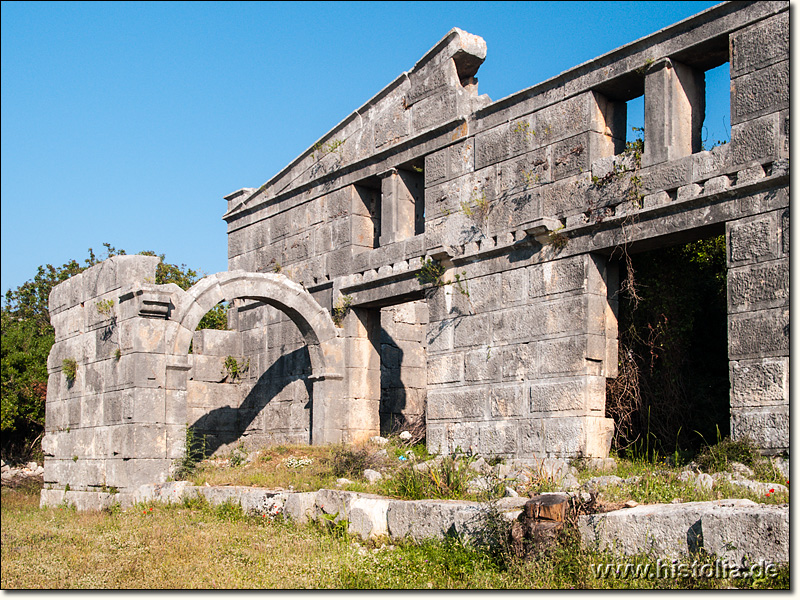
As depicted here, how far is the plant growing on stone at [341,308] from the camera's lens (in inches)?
556

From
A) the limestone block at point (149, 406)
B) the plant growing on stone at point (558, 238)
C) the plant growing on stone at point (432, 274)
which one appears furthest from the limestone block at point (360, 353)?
the plant growing on stone at point (558, 238)

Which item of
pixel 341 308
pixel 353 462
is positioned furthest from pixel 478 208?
pixel 353 462

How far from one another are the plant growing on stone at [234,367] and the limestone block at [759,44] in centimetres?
953

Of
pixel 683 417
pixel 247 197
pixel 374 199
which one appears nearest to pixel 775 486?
pixel 683 417

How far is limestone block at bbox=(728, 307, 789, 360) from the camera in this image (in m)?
8.62

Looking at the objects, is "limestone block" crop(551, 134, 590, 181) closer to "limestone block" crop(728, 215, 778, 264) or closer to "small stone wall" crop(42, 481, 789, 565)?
"limestone block" crop(728, 215, 778, 264)

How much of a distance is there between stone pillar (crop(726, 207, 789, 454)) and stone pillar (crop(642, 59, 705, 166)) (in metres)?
1.38

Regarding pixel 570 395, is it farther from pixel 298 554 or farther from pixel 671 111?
pixel 298 554

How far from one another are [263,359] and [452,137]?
5.31 m

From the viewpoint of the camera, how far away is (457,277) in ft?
39.9

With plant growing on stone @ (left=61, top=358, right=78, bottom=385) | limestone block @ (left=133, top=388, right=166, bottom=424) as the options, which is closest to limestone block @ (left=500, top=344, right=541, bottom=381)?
limestone block @ (left=133, top=388, right=166, bottom=424)

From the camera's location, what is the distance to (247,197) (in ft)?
54.3

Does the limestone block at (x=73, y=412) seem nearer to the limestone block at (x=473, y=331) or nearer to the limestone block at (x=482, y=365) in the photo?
the limestone block at (x=473, y=331)

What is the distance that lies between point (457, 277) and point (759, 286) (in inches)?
167
